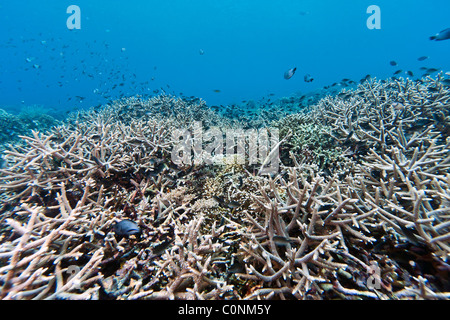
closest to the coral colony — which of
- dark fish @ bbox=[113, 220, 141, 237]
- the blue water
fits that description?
dark fish @ bbox=[113, 220, 141, 237]

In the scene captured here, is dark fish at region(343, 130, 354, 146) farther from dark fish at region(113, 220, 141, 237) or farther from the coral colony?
dark fish at region(113, 220, 141, 237)

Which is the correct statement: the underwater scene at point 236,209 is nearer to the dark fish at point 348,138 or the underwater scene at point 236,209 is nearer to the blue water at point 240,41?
the dark fish at point 348,138

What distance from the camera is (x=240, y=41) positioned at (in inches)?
4525

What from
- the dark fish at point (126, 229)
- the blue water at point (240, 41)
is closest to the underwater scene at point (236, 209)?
the dark fish at point (126, 229)

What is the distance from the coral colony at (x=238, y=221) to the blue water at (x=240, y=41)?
90.3 m

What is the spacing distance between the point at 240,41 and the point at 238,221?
133 m

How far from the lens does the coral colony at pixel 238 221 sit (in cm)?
158

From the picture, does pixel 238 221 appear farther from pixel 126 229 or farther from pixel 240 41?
pixel 240 41

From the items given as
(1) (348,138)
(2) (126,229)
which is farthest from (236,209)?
(1) (348,138)

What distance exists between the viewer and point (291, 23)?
367 feet

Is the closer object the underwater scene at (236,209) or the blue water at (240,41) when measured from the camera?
the underwater scene at (236,209)

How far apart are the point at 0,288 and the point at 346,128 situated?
16.1 feet
